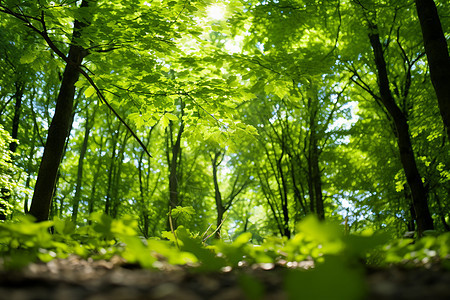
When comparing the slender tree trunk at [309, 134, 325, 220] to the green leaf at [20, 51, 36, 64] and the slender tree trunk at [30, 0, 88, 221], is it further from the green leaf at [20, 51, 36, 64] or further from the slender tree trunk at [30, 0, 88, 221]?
the green leaf at [20, 51, 36, 64]

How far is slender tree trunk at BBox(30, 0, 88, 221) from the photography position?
173 inches

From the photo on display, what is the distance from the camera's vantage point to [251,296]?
72 centimetres

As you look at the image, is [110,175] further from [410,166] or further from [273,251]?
[273,251]

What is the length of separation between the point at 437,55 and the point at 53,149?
480 centimetres

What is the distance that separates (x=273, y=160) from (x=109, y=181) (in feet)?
25.0

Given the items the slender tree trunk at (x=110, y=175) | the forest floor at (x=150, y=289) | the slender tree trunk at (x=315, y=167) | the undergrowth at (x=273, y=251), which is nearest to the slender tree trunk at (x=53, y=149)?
the undergrowth at (x=273, y=251)

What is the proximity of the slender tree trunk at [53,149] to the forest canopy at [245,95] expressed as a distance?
0.02 m

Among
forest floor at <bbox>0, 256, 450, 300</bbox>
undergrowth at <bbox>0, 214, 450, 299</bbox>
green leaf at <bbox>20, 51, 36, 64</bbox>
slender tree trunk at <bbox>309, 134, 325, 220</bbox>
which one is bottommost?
forest floor at <bbox>0, 256, 450, 300</bbox>

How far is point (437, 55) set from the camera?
2.99 metres

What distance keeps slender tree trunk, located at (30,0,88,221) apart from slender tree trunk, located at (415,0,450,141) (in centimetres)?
407

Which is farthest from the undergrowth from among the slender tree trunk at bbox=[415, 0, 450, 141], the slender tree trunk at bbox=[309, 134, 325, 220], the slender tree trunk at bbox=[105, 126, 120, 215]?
the slender tree trunk at bbox=[105, 126, 120, 215]

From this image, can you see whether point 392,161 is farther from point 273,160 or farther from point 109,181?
point 109,181

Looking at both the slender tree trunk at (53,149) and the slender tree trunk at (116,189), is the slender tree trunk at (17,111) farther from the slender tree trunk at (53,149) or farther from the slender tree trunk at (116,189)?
the slender tree trunk at (53,149)

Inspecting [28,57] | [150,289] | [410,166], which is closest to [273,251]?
[150,289]
